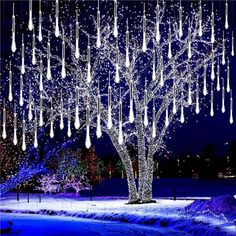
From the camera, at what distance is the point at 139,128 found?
27328 mm

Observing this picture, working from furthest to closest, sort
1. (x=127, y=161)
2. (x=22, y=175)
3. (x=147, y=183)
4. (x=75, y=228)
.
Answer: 1. (x=147, y=183)
2. (x=127, y=161)
3. (x=22, y=175)
4. (x=75, y=228)

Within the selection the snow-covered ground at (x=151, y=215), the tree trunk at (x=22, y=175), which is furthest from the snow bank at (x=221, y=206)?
the tree trunk at (x=22, y=175)

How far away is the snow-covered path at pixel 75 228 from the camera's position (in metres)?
18.4

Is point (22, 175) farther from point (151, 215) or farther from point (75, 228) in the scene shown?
point (151, 215)

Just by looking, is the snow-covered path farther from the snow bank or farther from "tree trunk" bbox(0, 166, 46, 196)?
"tree trunk" bbox(0, 166, 46, 196)

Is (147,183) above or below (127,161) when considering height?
below

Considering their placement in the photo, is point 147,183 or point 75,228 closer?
point 75,228

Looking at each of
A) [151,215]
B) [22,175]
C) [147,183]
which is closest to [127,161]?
[147,183]

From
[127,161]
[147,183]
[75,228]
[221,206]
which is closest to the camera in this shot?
[75,228]

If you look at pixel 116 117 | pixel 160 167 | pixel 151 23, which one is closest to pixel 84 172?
pixel 116 117

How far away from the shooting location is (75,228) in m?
19.9

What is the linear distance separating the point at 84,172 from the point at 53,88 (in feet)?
37.8

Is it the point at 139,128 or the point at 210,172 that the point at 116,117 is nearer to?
the point at 139,128

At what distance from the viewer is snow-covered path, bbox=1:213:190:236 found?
1842 centimetres
